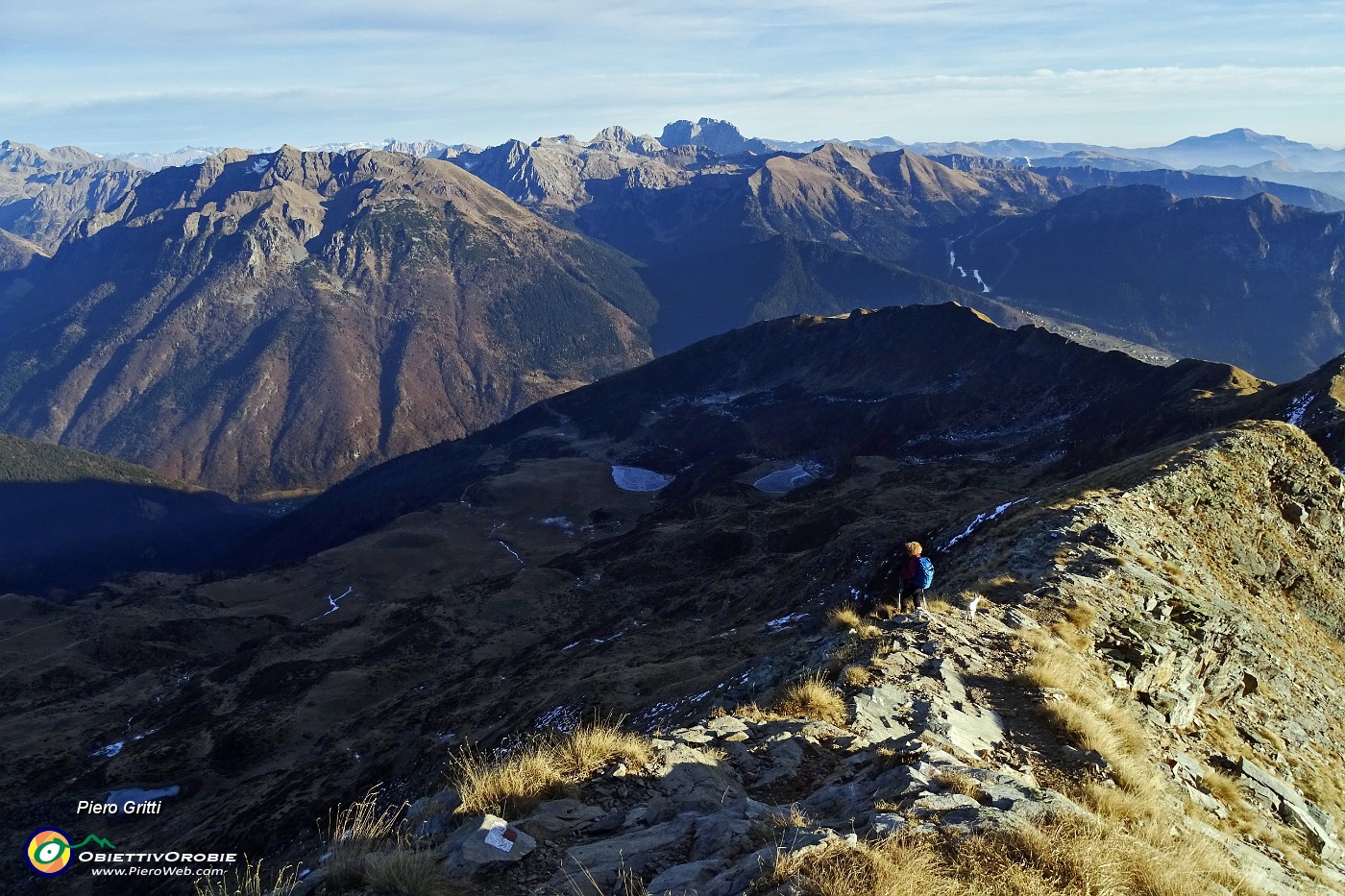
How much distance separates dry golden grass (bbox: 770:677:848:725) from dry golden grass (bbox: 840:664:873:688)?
1.33 feet

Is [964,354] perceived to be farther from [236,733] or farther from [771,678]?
[771,678]

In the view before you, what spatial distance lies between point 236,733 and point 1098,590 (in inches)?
2557

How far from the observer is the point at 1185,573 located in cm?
2323

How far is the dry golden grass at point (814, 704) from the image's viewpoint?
13.6m

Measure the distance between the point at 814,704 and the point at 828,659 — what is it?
2.69 m

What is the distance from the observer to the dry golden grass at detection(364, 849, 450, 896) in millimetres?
7934

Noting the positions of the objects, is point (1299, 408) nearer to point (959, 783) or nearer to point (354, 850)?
point (959, 783)

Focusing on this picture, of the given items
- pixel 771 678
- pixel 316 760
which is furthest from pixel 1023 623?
pixel 316 760

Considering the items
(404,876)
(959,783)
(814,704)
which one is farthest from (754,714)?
(404,876)

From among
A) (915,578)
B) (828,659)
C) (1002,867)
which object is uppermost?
(1002,867)

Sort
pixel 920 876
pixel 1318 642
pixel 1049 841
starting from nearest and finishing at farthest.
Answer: pixel 920 876 < pixel 1049 841 < pixel 1318 642

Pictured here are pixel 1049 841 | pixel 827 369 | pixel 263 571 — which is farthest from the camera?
pixel 827 369

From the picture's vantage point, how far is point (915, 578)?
61.3 feet

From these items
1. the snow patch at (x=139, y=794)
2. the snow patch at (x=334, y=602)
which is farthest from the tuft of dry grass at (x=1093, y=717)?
the snow patch at (x=334, y=602)
